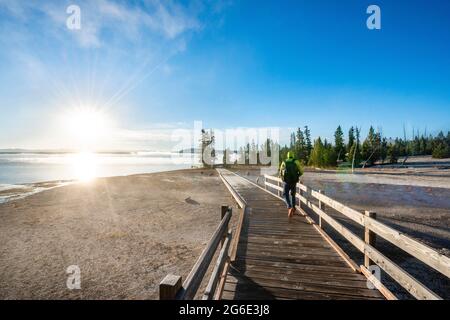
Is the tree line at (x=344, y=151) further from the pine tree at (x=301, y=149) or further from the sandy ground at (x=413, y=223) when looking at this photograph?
the sandy ground at (x=413, y=223)

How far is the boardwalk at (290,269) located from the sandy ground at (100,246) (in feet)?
9.54

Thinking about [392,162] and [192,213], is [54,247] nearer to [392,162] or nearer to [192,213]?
[192,213]

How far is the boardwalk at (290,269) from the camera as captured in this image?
436cm

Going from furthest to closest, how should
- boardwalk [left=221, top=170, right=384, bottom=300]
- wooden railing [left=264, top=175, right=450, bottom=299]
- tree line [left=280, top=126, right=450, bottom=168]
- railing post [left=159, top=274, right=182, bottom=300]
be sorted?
1. tree line [left=280, top=126, right=450, bottom=168]
2. boardwalk [left=221, top=170, right=384, bottom=300]
3. wooden railing [left=264, top=175, right=450, bottom=299]
4. railing post [left=159, top=274, right=182, bottom=300]

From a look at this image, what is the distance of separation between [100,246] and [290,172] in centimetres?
822

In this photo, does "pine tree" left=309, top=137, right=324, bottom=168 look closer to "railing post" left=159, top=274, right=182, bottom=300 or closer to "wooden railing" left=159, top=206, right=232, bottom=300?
"wooden railing" left=159, top=206, right=232, bottom=300

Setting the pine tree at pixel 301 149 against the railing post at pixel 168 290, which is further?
the pine tree at pixel 301 149

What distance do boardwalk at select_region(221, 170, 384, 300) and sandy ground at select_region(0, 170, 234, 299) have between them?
2.91 metres

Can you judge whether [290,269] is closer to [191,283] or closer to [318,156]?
[191,283]

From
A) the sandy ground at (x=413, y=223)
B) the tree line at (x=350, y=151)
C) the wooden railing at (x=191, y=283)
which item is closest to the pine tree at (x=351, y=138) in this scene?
the tree line at (x=350, y=151)

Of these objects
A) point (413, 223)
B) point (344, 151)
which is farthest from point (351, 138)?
point (413, 223)

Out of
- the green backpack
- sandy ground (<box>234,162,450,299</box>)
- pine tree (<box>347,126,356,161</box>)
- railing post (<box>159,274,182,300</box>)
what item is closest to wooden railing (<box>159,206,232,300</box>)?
railing post (<box>159,274,182,300</box>)

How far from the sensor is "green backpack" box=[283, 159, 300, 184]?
9469mm
